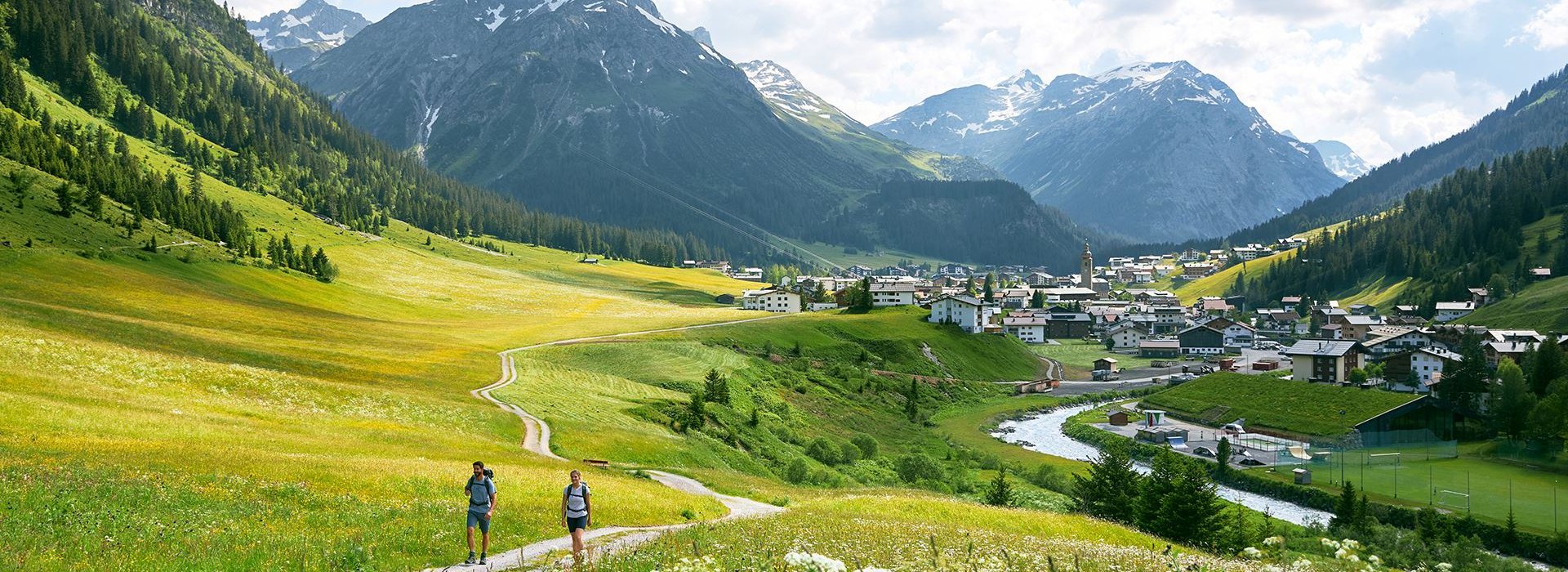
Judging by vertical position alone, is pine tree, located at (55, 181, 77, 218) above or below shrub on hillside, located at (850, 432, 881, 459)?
above

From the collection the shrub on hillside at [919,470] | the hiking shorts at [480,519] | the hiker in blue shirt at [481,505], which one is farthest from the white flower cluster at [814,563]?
the shrub on hillside at [919,470]

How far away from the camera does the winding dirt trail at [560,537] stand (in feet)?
69.9

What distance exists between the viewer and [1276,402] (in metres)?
112

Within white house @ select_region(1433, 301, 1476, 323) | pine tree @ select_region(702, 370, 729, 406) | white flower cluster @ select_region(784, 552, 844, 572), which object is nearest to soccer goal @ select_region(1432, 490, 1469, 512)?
pine tree @ select_region(702, 370, 729, 406)

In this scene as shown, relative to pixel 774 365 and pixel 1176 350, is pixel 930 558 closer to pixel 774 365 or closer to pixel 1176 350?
pixel 774 365

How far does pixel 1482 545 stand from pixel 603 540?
6737cm

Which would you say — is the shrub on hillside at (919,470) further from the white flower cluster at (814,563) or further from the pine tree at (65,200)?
the pine tree at (65,200)

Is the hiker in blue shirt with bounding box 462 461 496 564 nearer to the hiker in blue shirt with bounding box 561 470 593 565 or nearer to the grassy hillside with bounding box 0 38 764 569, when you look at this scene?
the grassy hillside with bounding box 0 38 764 569

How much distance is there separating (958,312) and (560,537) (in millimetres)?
154327

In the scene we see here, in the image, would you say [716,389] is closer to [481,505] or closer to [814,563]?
[481,505]

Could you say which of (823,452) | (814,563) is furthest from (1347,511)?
(814,563)

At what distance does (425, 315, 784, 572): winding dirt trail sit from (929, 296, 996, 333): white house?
334 ft

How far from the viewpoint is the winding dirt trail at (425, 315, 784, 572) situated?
21.3 metres

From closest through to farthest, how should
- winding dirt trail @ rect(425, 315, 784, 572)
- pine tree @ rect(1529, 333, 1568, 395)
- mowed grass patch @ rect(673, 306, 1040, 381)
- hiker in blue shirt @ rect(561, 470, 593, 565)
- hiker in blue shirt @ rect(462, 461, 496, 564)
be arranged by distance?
winding dirt trail @ rect(425, 315, 784, 572), hiker in blue shirt @ rect(462, 461, 496, 564), hiker in blue shirt @ rect(561, 470, 593, 565), pine tree @ rect(1529, 333, 1568, 395), mowed grass patch @ rect(673, 306, 1040, 381)
